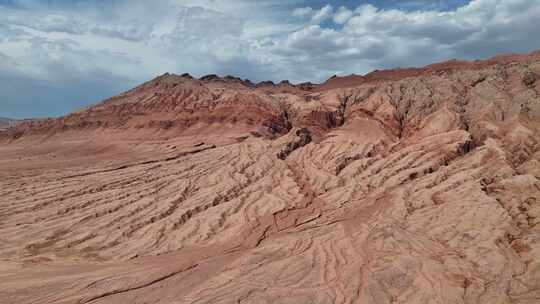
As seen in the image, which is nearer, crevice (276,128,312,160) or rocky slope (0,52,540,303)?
rocky slope (0,52,540,303)

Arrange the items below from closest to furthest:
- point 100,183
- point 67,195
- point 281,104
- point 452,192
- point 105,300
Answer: point 105,300
point 452,192
point 67,195
point 100,183
point 281,104

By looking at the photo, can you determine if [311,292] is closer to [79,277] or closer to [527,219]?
[79,277]

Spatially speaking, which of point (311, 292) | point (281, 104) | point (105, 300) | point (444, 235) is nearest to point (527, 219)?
point (444, 235)

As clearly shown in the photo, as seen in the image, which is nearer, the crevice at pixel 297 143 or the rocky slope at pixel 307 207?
the rocky slope at pixel 307 207

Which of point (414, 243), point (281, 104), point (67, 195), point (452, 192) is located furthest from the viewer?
point (281, 104)

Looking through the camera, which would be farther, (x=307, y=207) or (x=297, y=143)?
(x=297, y=143)

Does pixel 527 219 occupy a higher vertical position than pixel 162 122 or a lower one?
lower

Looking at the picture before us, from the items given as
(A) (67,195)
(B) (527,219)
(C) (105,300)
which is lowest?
(B) (527,219)

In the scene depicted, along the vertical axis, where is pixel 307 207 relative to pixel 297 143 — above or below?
below
